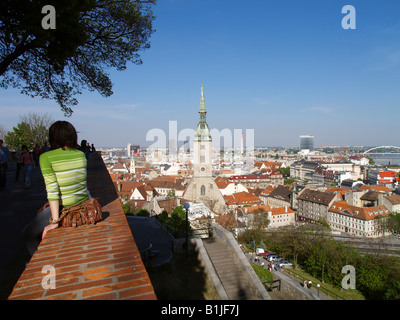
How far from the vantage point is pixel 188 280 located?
21.1 ft

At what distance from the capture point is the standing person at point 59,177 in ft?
8.12

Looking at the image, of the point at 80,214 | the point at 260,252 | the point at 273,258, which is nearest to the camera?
the point at 80,214

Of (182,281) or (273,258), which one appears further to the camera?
(273,258)

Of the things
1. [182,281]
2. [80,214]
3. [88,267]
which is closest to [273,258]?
[182,281]

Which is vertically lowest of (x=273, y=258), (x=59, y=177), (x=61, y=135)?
(x=273, y=258)

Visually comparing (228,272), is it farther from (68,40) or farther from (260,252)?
(260,252)

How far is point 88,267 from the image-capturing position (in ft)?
6.52

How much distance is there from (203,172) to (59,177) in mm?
25810

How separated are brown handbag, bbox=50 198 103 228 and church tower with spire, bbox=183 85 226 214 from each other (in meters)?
25.4

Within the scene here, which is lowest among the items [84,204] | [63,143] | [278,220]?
[278,220]

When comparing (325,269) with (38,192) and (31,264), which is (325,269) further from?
(31,264)

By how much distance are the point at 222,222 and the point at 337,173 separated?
2798 inches
